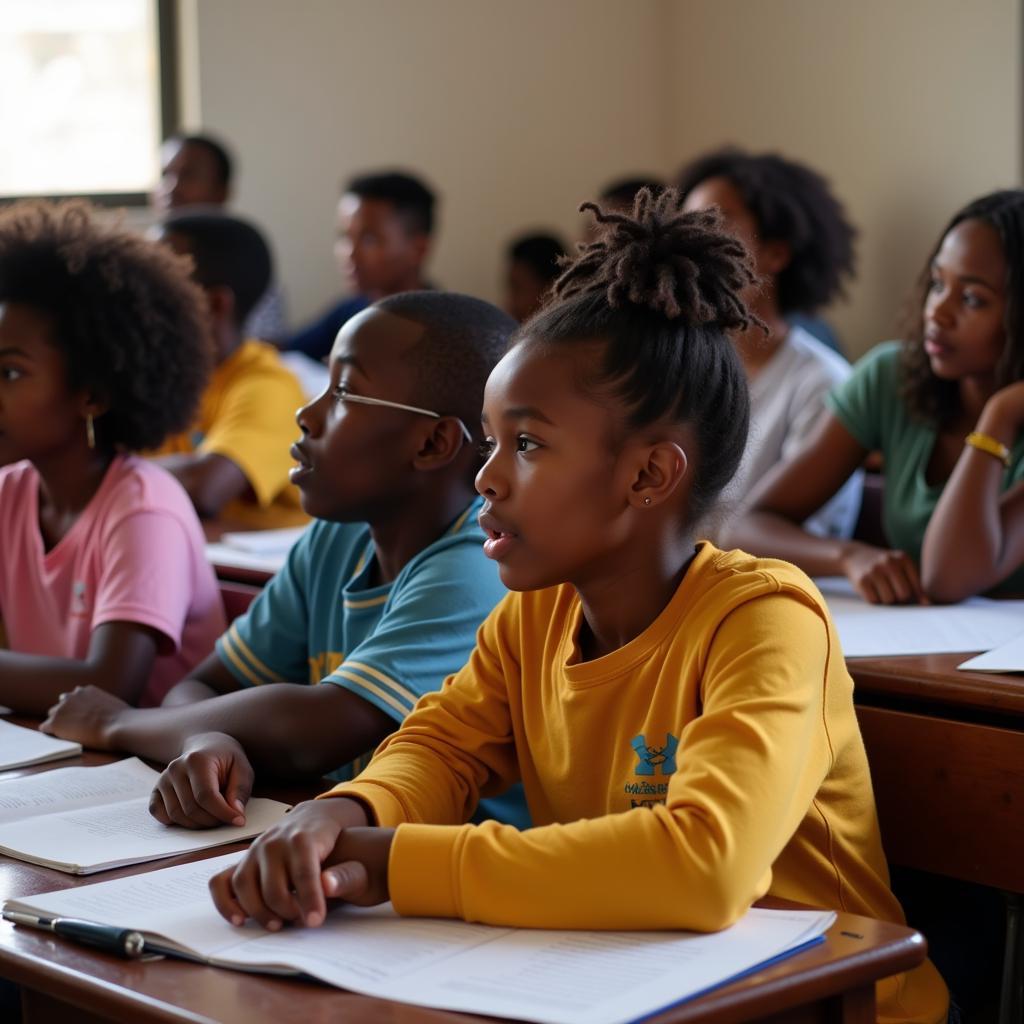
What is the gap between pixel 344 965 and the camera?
100 centimetres

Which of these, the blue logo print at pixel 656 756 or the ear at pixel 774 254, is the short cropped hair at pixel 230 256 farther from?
the blue logo print at pixel 656 756

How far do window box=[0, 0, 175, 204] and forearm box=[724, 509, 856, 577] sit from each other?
351 cm

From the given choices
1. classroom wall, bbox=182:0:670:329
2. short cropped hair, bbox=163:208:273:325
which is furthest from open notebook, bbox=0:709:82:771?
classroom wall, bbox=182:0:670:329

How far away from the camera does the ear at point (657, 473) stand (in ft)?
4.26

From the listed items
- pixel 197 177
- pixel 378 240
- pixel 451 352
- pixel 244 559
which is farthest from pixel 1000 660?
pixel 197 177

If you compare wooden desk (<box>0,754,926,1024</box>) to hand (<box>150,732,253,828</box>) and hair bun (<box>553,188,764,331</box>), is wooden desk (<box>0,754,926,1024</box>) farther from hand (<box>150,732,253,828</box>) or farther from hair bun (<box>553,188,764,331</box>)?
hair bun (<box>553,188,764,331</box>)

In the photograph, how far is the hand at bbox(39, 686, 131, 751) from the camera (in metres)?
1.64

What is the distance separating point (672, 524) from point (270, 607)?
69 centimetres

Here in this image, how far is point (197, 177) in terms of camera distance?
5141mm

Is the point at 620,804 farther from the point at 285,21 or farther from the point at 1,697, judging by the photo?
the point at 285,21

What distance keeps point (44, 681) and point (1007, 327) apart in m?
1.45

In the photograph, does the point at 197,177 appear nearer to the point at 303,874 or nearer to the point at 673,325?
the point at 673,325

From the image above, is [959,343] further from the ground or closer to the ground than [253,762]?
further from the ground

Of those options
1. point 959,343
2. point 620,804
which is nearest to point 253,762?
point 620,804
